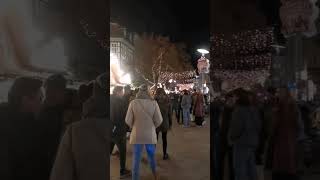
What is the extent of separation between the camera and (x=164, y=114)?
4.91 metres

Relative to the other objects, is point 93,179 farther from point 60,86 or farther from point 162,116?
point 162,116

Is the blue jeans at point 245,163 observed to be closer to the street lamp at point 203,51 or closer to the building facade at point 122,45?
the street lamp at point 203,51

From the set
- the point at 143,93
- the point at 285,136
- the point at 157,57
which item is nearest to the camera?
the point at 285,136

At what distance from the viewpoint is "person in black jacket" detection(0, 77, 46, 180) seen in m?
3.31

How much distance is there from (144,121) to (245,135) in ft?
5.98

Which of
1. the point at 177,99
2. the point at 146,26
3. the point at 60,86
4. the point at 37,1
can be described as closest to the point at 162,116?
the point at 177,99

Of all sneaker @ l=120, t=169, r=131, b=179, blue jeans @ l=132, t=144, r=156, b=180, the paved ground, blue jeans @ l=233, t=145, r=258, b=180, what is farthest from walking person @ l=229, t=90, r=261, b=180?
sneaker @ l=120, t=169, r=131, b=179

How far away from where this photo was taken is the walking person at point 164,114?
13.5 feet

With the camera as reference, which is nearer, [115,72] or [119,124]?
[115,72]

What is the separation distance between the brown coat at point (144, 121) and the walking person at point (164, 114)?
0.23 feet

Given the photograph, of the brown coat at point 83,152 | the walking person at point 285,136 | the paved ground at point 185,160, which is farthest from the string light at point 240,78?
the brown coat at point 83,152

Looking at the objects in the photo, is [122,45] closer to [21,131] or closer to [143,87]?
[143,87]

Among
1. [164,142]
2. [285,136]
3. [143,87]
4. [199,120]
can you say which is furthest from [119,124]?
[285,136]

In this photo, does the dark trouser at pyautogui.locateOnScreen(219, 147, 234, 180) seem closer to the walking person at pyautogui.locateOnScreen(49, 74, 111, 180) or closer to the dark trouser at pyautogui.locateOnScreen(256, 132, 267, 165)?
the dark trouser at pyautogui.locateOnScreen(256, 132, 267, 165)
